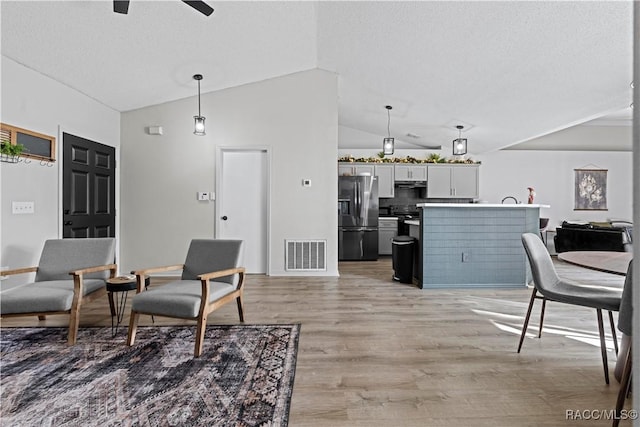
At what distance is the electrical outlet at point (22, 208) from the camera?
12.1 feet

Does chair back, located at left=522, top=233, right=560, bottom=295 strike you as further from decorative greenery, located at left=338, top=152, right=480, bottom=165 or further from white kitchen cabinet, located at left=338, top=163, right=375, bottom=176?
decorative greenery, located at left=338, top=152, right=480, bottom=165

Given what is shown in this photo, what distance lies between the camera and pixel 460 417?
1.88 m

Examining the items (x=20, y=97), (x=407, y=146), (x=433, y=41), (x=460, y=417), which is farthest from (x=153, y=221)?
(x=407, y=146)

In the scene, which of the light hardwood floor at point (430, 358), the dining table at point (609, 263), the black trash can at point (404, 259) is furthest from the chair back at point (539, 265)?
the black trash can at point (404, 259)

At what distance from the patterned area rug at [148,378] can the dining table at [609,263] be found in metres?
1.83

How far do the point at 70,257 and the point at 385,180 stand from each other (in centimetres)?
598

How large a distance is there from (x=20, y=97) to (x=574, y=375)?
17.1 feet

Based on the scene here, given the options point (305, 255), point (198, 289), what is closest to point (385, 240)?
point (305, 255)

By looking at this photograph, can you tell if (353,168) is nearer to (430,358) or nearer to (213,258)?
(213,258)

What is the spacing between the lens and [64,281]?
130 inches

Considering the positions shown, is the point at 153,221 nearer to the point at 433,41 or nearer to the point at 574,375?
the point at 433,41

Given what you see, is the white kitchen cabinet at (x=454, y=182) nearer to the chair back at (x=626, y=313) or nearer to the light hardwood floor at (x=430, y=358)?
the light hardwood floor at (x=430, y=358)

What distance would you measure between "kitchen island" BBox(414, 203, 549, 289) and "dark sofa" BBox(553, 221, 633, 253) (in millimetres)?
1800

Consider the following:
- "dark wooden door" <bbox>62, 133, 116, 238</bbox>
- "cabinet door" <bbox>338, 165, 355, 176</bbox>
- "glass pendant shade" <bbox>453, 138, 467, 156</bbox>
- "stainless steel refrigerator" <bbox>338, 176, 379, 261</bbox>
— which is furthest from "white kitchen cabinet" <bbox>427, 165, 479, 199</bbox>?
"dark wooden door" <bbox>62, 133, 116, 238</bbox>
